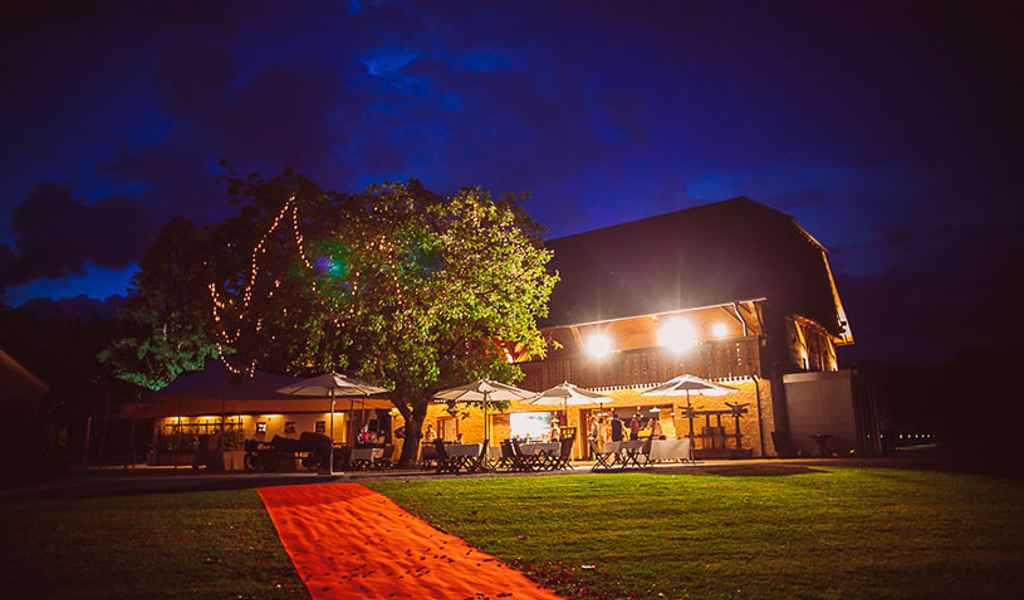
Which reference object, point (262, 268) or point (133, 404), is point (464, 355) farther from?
point (133, 404)

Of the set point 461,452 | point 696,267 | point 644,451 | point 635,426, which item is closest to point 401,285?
point 461,452

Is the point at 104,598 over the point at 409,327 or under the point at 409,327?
under

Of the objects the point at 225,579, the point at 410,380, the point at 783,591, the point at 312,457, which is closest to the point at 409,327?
the point at 410,380

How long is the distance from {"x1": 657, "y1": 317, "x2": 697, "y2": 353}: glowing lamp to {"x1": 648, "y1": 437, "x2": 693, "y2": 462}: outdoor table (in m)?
4.35

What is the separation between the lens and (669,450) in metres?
18.4

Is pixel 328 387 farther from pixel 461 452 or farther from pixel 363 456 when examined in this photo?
pixel 461 452

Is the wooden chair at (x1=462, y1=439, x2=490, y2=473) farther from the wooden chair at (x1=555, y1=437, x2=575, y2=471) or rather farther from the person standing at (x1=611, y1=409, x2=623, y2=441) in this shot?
the person standing at (x1=611, y1=409, x2=623, y2=441)

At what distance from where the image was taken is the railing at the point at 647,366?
69.2 ft

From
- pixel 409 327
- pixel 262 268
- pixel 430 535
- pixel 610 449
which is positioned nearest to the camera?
pixel 430 535

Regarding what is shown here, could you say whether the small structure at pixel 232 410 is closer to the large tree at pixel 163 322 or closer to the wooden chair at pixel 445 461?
the large tree at pixel 163 322

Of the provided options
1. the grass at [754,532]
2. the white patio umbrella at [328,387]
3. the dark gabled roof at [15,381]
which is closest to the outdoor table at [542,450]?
the white patio umbrella at [328,387]

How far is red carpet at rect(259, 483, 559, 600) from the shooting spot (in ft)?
19.0

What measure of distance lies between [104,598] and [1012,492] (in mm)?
11614

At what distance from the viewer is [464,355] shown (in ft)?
70.2
